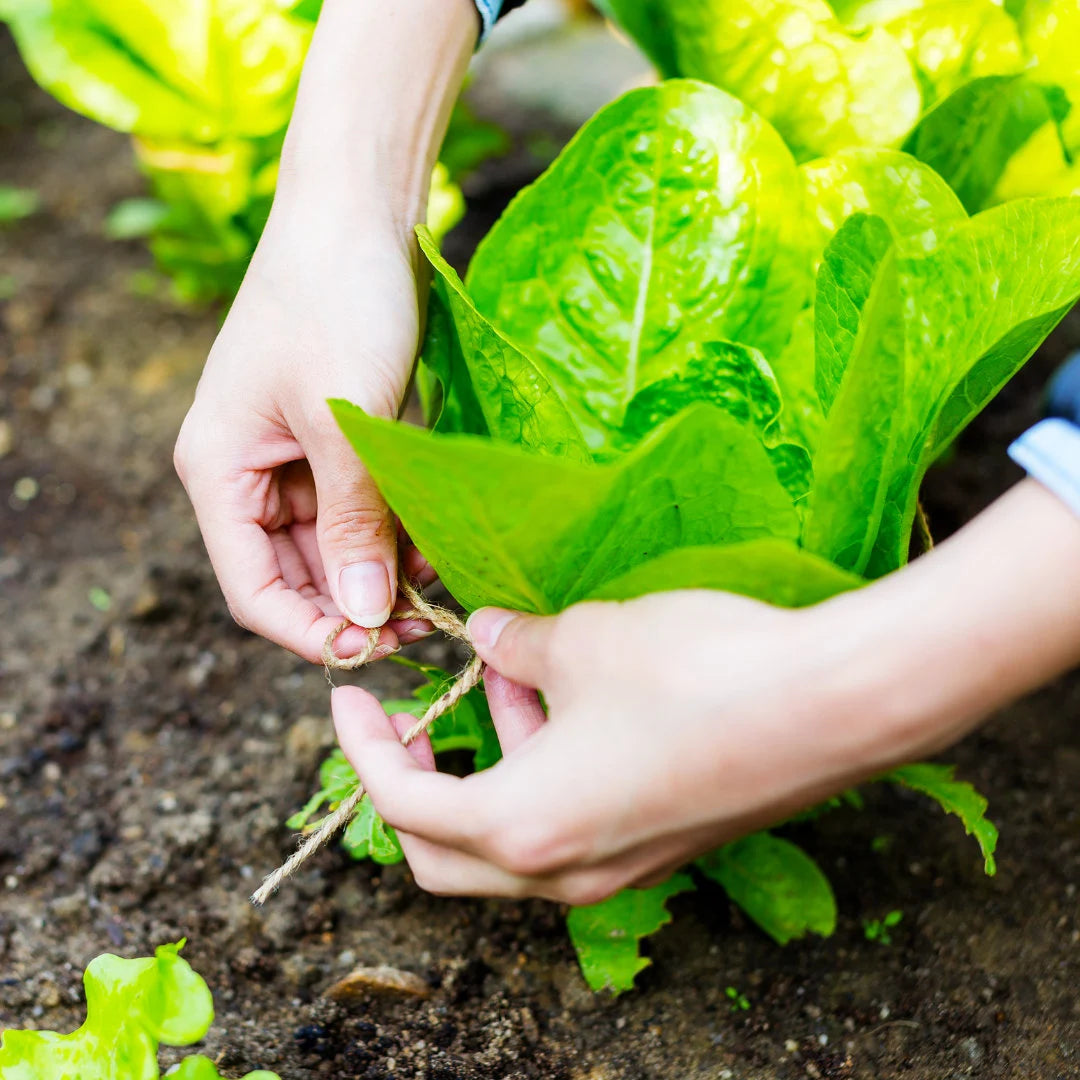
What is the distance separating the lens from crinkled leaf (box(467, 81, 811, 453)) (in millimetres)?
991

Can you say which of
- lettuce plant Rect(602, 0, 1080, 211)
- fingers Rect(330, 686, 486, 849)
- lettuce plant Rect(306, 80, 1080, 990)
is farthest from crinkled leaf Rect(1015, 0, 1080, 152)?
fingers Rect(330, 686, 486, 849)

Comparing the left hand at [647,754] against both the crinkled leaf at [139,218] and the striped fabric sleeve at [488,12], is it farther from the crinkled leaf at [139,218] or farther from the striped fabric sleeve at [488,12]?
the crinkled leaf at [139,218]

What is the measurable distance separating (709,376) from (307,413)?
344mm

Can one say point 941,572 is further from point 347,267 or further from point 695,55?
point 695,55

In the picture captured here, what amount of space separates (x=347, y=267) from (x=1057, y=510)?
23.7 inches

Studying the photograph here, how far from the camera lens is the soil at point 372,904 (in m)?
1.00

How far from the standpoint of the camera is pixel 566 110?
254 centimetres

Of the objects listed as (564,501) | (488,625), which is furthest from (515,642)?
(564,501)

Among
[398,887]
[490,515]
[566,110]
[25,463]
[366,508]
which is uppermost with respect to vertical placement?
[490,515]

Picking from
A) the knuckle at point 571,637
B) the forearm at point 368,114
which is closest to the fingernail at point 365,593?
the knuckle at point 571,637

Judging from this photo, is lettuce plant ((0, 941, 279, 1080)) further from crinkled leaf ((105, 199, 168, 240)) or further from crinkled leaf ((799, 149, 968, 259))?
crinkled leaf ((105, 199, 168, 240))

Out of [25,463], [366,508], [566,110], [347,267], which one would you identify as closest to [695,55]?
[347,267]

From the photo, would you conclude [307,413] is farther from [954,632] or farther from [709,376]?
[954,632]

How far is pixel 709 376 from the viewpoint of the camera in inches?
35.4
